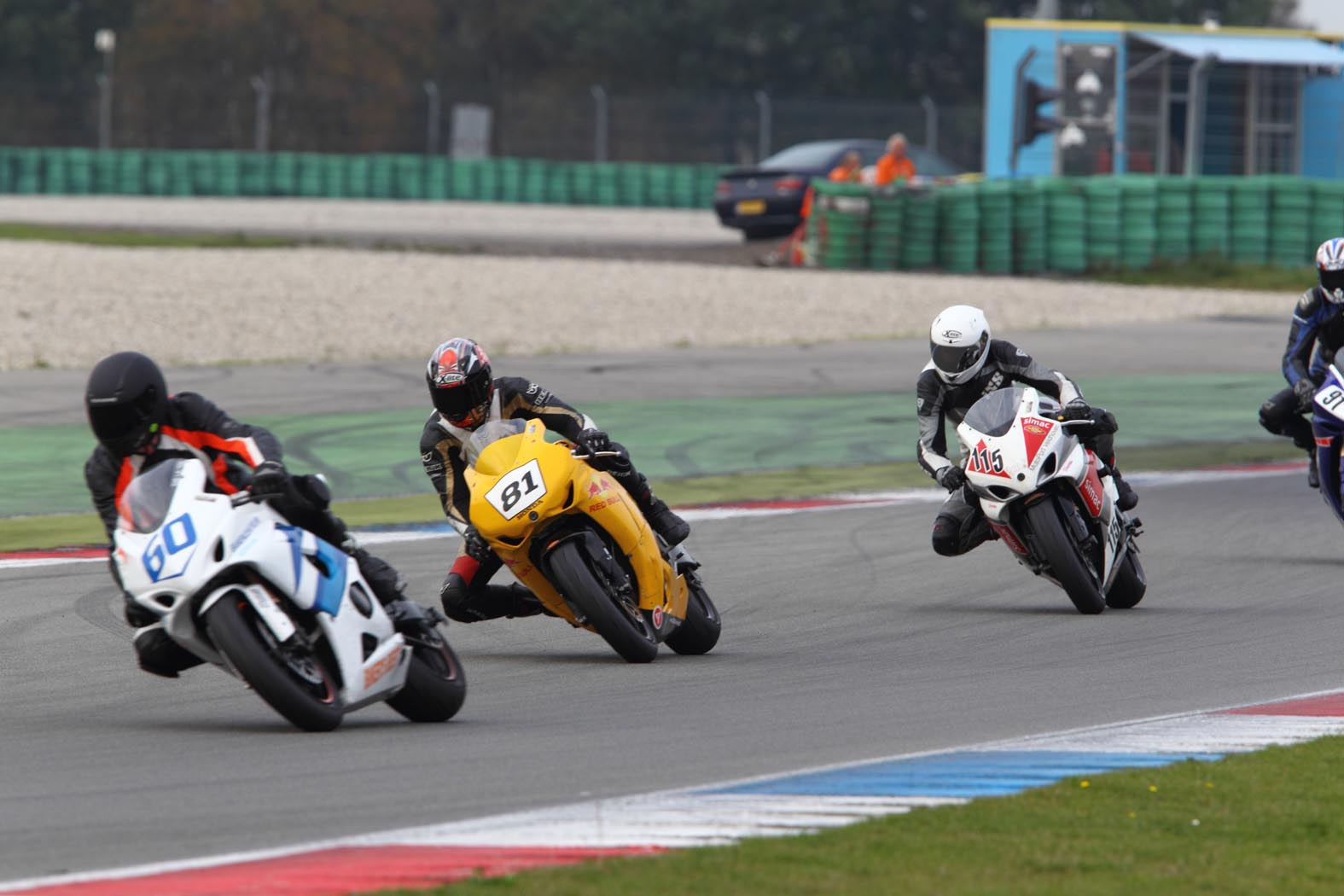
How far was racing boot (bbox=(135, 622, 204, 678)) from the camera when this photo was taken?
21.7ft

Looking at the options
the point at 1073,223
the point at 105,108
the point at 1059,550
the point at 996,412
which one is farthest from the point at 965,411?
the point at 105,108

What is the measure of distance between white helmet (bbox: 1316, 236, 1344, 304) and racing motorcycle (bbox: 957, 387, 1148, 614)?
5.94 ft

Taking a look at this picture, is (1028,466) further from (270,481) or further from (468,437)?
(270,481)

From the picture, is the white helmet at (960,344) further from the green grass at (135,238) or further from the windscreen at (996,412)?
the green grass at (135,238)

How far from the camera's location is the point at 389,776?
5.97 meters

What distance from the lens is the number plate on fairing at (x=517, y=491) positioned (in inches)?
304

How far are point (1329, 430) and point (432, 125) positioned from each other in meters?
45.3

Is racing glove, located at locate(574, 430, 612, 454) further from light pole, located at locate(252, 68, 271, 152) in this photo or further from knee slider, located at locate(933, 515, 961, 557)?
light pole, located at locate(252, 68, 271, 152)

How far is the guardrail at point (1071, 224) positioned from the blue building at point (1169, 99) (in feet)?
14.0

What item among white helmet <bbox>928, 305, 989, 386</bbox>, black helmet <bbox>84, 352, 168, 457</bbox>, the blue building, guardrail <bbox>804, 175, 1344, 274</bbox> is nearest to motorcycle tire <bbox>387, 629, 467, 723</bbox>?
black helmet <bbox>84, 352, 168, 457</bbox>

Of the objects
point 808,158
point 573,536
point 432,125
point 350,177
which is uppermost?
point 432,125

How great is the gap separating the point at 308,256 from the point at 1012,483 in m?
21.5

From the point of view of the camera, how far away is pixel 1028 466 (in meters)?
9.13

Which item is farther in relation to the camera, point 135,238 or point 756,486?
point 135,238
